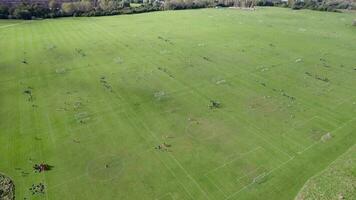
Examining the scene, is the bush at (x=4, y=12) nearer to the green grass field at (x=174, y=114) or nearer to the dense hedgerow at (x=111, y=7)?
the dense hedgerow at (x=111, y=7)

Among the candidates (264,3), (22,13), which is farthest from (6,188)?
(264,3)

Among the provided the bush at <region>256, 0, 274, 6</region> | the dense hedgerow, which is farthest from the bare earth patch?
the bush at <region>256, 0, 274, 6</region>

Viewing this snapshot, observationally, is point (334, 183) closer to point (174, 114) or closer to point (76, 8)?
point (174, 114)

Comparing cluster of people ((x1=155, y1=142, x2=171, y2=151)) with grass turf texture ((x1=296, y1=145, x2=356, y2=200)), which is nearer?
grass turf texture ((x1=296, y1=145, x2=356, y2=200))

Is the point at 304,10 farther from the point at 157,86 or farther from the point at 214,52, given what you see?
the point at 157,86

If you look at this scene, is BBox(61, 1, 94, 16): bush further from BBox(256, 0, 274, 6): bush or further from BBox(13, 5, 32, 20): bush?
BBox(256, 0, 274, 6): bush

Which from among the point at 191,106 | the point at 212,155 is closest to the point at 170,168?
the point at 212,155
